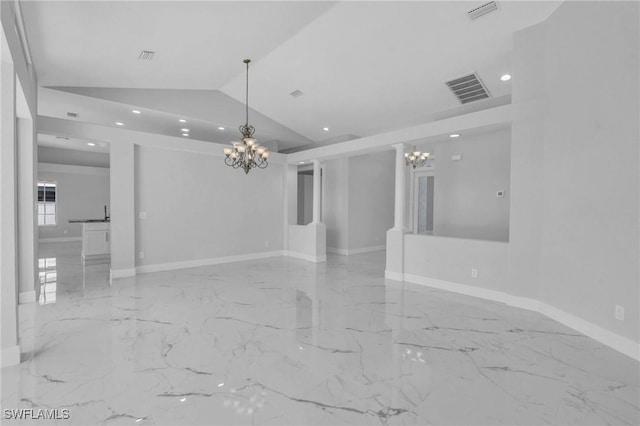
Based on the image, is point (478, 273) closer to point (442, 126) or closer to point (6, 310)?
point (442, 126)

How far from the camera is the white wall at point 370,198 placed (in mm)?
8367

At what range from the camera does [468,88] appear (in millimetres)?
5277

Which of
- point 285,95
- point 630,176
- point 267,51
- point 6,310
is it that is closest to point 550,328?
point 630,176

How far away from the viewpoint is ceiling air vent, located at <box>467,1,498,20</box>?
3.61m

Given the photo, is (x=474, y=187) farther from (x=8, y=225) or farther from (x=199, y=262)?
(x=8, y=225)

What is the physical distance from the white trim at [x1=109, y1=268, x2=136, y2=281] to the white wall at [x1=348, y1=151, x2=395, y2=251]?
16.5 feet

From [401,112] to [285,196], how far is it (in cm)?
345

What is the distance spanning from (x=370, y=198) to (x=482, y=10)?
548cm

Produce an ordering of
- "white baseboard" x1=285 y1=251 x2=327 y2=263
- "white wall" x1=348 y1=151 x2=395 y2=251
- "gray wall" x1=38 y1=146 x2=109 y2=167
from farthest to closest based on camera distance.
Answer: "gray wall" x1=38 y1=146 x2=109 y2=167
"white wall" x1=348 y1=151 x2=395 y2=251
"white baseboard" x1=285 y1=251 x2=327 y2=263

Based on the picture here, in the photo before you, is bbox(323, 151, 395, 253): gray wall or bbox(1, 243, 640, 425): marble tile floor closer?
bbox(1, 243, 640, 425): marble tile floor

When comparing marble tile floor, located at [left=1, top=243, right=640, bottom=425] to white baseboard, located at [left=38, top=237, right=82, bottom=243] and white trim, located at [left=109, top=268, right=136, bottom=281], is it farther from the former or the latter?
white baseboard, located at [left=38, top=237, right=82, bottom=243]

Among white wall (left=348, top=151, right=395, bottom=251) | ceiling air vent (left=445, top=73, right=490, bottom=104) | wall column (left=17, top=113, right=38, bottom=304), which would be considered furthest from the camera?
white wall (left=348, top=151, right=395, bottom=251)
